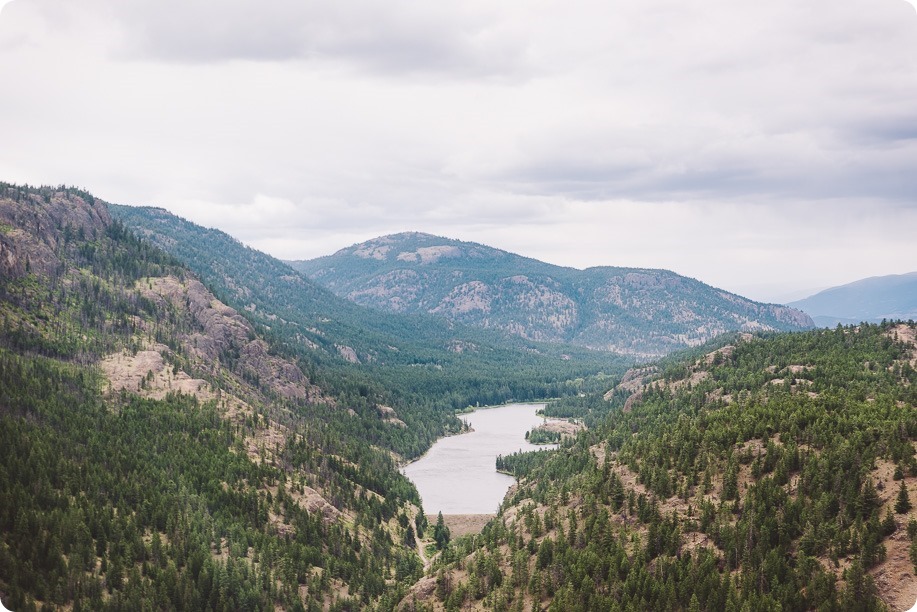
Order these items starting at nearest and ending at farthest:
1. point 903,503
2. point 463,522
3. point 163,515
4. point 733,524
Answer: point 903,503
point 733,524
point 163,515
point 463,522

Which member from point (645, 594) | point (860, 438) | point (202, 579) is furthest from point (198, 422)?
point (860, 438)

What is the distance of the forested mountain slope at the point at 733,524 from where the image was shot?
304ft

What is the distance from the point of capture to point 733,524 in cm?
10875

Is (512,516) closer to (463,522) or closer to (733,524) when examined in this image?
(463,522)

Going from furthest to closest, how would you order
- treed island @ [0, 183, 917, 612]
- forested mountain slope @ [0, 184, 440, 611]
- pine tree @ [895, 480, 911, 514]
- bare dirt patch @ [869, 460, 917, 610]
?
forested mountain slope @ [0, 184, 440, 611]
treed island @ [0, 183, 917, 612]
pine tree @ [895, 480, 911, 514]
bare dirt patch @ [869, 460, 917, 610]

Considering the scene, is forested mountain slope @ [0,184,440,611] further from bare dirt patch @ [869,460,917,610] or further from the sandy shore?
bare dirt patch @ [869,460,917,610]

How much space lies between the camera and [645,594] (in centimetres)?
10175

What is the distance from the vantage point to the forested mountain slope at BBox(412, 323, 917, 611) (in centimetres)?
9275

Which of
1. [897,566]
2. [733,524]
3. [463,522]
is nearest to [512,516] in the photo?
[463,522]

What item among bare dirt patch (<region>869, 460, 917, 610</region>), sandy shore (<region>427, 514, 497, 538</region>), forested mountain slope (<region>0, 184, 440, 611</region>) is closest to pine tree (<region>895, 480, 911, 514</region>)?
bare dirt patch (<region>869, 460, 917, 610</region>)

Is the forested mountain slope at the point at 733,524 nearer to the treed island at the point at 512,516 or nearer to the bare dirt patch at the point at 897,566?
the bare dirt patch at the point at 897,566

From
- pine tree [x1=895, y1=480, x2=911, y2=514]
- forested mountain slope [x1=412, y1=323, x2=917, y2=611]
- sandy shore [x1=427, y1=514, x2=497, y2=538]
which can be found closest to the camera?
forested mountain slope [x1=412, y1=323, x2=917, y2=611]

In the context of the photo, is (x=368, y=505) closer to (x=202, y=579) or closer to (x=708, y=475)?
(x=202, y=579)

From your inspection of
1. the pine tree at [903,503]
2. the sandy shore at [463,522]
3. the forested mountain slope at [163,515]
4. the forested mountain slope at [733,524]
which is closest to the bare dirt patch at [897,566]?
the forested mountain slope at [733,524]
